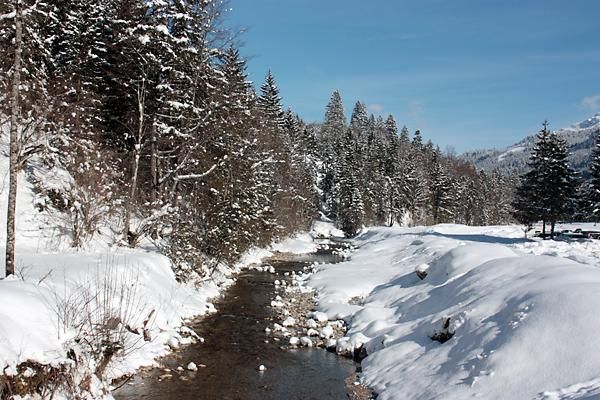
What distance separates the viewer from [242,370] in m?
11.5

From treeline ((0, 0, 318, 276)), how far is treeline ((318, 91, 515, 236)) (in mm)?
42768

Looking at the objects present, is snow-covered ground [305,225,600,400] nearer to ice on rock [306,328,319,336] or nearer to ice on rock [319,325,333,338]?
ice on rock [319,325,333,338]

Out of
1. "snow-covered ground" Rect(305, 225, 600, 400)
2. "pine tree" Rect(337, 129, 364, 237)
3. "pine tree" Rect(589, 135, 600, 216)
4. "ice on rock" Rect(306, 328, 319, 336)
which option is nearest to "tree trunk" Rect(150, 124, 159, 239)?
"snow-covered ground" Rect(305, 225, 600, 400)

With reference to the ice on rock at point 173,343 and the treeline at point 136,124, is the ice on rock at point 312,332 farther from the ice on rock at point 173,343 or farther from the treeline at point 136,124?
the treeline at point 136,124

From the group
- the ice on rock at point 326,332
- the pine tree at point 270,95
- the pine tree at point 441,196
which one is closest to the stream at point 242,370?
the ice on rock at point 326,332

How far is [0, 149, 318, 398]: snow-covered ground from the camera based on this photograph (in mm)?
7629

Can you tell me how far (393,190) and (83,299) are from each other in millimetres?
73241

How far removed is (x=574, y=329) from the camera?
8039 millimetres

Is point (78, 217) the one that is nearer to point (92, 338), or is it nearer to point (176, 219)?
point (176, 219)

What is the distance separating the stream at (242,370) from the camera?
9984mm

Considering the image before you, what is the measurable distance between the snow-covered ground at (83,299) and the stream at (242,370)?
2.04 feet

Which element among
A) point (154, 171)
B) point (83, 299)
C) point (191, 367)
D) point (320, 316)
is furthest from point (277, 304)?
point (83, 299)

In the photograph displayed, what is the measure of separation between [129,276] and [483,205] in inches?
3467

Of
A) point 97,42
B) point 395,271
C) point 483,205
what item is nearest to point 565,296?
point 395,271
